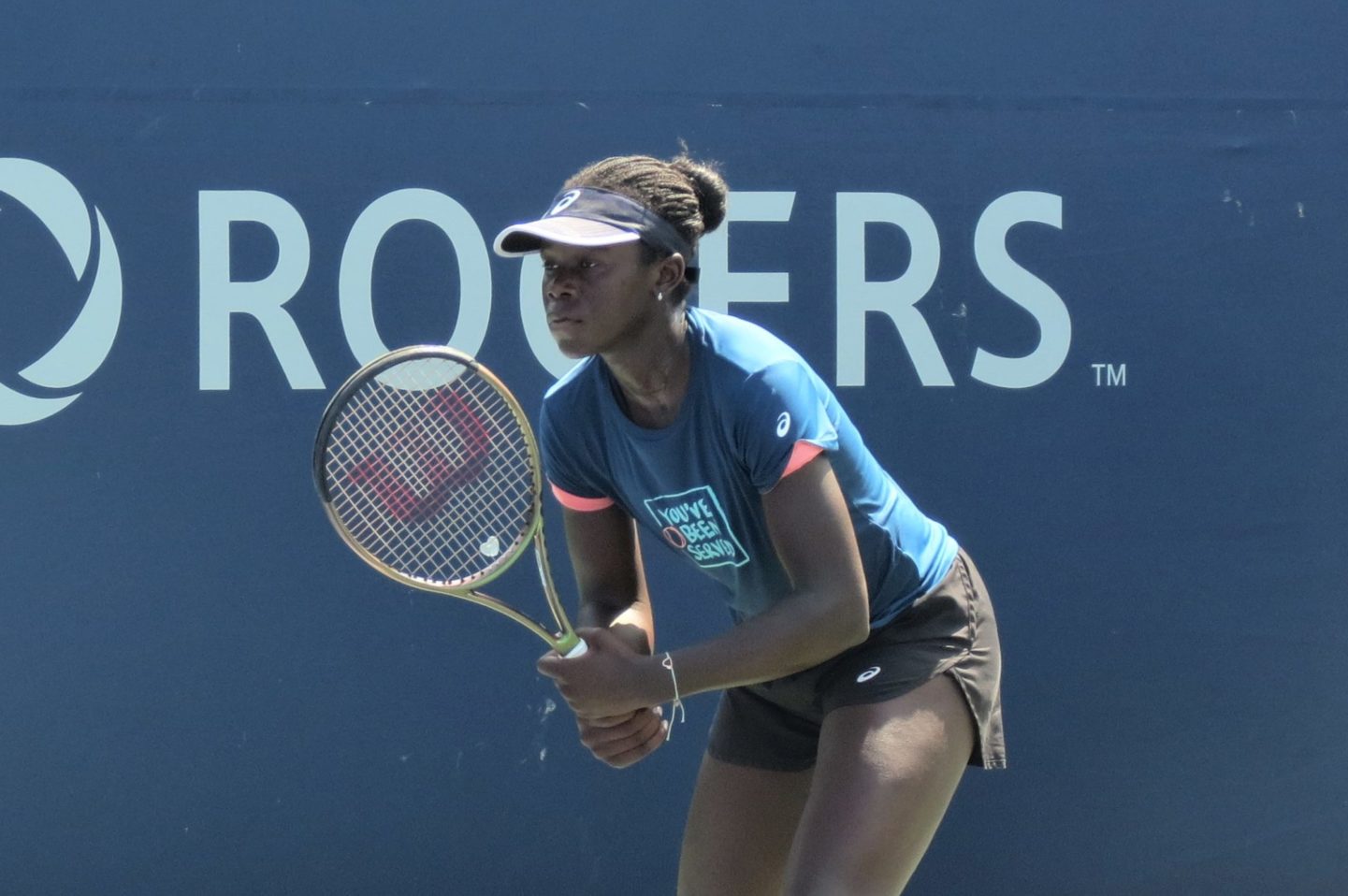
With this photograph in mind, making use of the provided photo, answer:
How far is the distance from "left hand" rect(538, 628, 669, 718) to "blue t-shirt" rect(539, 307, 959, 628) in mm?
271

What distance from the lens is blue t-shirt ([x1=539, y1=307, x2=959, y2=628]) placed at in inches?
93.9

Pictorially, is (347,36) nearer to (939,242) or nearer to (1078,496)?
(939,242)

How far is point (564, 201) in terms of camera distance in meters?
2.46

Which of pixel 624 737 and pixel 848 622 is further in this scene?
pixel 624 737

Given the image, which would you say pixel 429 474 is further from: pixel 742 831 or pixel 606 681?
pixel 742 831

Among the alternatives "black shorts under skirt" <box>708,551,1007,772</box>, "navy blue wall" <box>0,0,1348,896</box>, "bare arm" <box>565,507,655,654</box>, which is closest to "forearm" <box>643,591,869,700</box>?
"black shorts under skirt" <box>708,551,1007,772</box>

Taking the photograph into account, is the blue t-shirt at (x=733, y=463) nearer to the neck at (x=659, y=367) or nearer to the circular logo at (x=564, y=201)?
→ the neck at (x=659, y=367)

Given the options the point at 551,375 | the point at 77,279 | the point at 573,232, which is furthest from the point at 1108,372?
the point at 77,279

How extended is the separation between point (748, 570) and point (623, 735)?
1.10ft

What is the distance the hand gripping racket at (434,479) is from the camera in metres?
2.56

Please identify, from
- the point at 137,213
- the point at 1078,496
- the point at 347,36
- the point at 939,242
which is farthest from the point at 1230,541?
the point at 137,213

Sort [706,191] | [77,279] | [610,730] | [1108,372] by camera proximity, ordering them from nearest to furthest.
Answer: [610,730] → [706,191] → [77,279] → [1108,372]

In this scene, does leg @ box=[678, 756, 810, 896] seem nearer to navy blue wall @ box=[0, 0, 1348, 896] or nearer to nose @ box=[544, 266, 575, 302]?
nose @ box=[544, 266, 575, 302]

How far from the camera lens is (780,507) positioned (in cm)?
237
